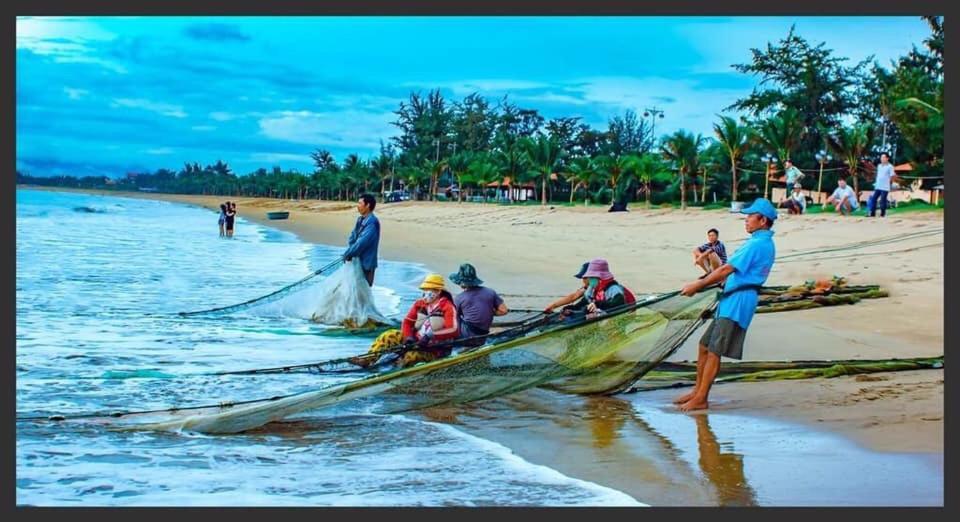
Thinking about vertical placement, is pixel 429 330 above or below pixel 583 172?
below

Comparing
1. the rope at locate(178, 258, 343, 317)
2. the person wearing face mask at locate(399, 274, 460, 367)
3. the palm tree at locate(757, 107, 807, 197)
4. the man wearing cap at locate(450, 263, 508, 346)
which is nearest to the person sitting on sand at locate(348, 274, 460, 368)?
the person wearing face mask at locate(399, 274, 460, 367)

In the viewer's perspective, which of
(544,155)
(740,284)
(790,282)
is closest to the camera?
(740,284)

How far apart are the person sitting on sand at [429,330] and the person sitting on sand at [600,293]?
0.79m

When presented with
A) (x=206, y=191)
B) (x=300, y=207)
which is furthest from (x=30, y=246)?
(x=206, y=191)

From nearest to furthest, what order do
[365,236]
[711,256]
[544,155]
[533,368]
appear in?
[533,368] → [711,256] → [365,236] → [544,155]

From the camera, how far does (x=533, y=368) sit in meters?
→ 5.96

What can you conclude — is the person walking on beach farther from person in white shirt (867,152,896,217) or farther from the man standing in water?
the man standing in water

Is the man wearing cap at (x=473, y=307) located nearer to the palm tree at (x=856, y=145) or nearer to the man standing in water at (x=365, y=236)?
the man standing in water at (x=365, y=236)

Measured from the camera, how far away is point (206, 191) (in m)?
148

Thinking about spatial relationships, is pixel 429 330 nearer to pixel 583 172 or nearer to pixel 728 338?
pixel 728 338

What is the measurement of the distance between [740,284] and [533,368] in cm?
131

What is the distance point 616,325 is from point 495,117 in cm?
6777

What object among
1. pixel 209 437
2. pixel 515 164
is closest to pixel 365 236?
Result: pixel 209 437

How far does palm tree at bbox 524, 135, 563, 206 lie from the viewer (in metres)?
51.2
